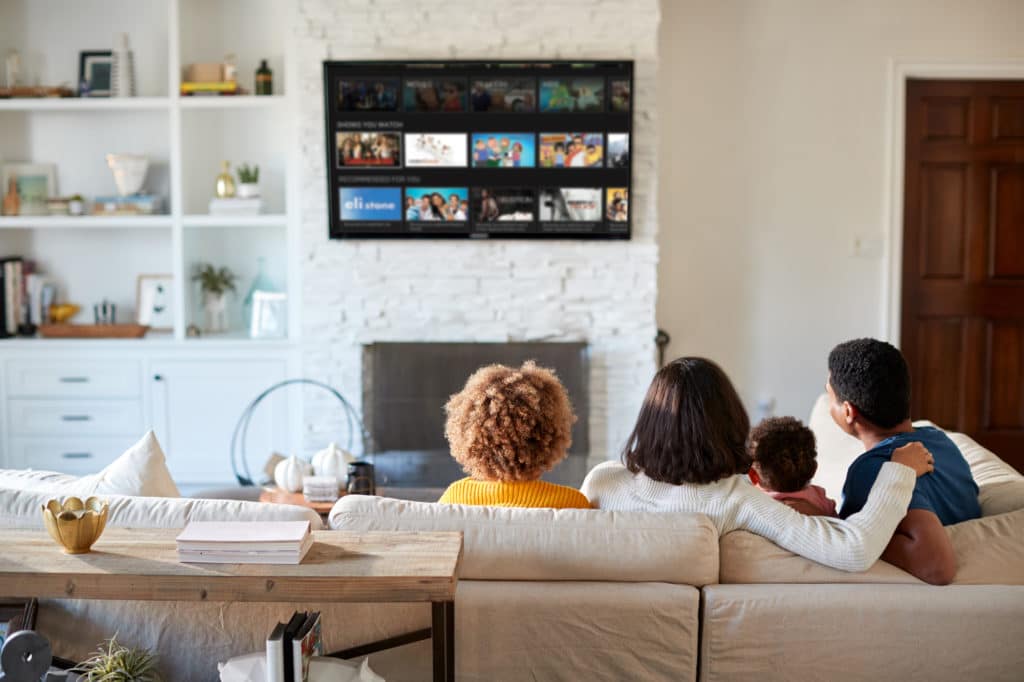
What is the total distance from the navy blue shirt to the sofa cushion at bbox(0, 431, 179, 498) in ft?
5.00

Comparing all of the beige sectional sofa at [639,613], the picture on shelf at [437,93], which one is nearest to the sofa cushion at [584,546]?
the beige sectional sofa at [639,613]

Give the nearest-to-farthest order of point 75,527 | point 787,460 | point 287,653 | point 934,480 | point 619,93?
point 287,653 → point 75,527 → point 934,480 → point 787,460 → point 619,93

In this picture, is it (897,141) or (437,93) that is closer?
(437,93)

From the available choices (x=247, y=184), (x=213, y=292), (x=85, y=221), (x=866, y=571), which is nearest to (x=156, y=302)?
(x=213, y=292)

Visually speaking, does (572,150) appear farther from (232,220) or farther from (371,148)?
(232,220)

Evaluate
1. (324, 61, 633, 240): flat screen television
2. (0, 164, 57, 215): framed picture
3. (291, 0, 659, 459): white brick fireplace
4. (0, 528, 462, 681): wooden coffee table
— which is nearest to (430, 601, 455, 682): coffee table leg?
(0, 528, 462, 681): wooden coffee table

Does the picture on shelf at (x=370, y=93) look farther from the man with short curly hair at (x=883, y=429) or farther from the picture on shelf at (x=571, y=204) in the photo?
the man with short curly hair at (x=883, y=429)

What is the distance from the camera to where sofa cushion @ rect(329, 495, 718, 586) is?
6.64 feet

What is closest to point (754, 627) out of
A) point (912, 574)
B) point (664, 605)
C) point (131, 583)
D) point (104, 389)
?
point (664, 605)

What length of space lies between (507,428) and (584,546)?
1.17 feet

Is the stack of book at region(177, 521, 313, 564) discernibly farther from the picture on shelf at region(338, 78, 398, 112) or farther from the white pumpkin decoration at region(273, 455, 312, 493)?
the picture on shelf at region(338, 78, 398, 112)

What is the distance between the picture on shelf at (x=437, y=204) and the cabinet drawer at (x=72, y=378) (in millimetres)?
1480

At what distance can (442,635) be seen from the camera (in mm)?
1905

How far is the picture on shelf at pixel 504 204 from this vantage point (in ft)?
15.7
